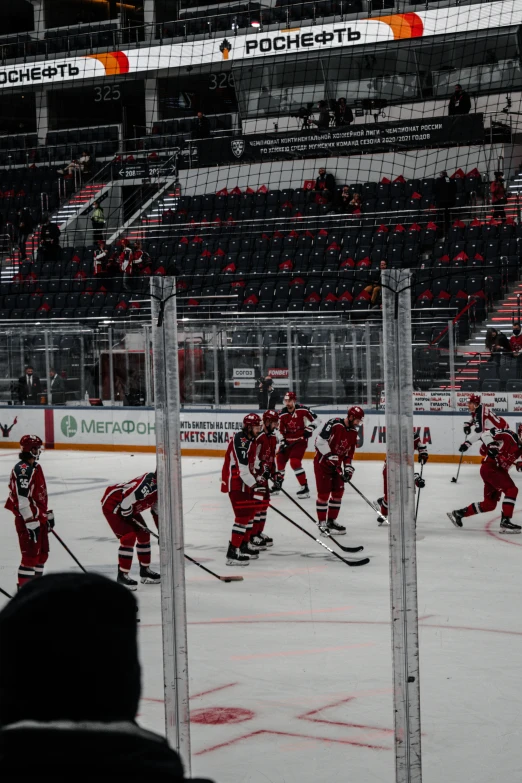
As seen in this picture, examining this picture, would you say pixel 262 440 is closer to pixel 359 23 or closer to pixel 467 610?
pixel 467 610

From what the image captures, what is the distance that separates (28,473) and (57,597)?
6.23 meters

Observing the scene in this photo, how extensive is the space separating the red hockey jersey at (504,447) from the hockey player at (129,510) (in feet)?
10.8

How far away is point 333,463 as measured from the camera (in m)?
9.97

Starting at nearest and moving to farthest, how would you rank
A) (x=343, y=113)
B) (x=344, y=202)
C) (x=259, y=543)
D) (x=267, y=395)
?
(x=259, y=543)
(x=267, y=395)
(x=344, y=202)
(x=343, y=113)

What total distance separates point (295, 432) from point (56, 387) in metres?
7.10

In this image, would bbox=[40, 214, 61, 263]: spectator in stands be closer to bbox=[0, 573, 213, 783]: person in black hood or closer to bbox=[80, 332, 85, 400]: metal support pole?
bbox=[80, 332, 85, 400]: metal support pole

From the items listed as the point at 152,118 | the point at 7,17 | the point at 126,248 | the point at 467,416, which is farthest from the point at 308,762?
the point at 7,17

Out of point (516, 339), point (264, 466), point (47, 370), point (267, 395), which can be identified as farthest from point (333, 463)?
point (47, 370)

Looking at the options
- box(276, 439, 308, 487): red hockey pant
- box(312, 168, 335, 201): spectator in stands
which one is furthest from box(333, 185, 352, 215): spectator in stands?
box(276, 439, 308, 487): red hockey pant

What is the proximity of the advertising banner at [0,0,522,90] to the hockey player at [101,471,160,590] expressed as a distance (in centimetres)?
1580

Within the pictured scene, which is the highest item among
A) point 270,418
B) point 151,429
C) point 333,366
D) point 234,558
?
point 333,366

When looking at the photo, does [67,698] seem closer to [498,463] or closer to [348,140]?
[498,463]

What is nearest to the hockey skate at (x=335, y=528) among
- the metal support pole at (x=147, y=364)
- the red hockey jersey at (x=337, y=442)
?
the red hockey jersey at (x=337, y=442)

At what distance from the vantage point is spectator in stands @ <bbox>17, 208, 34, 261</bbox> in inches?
969
